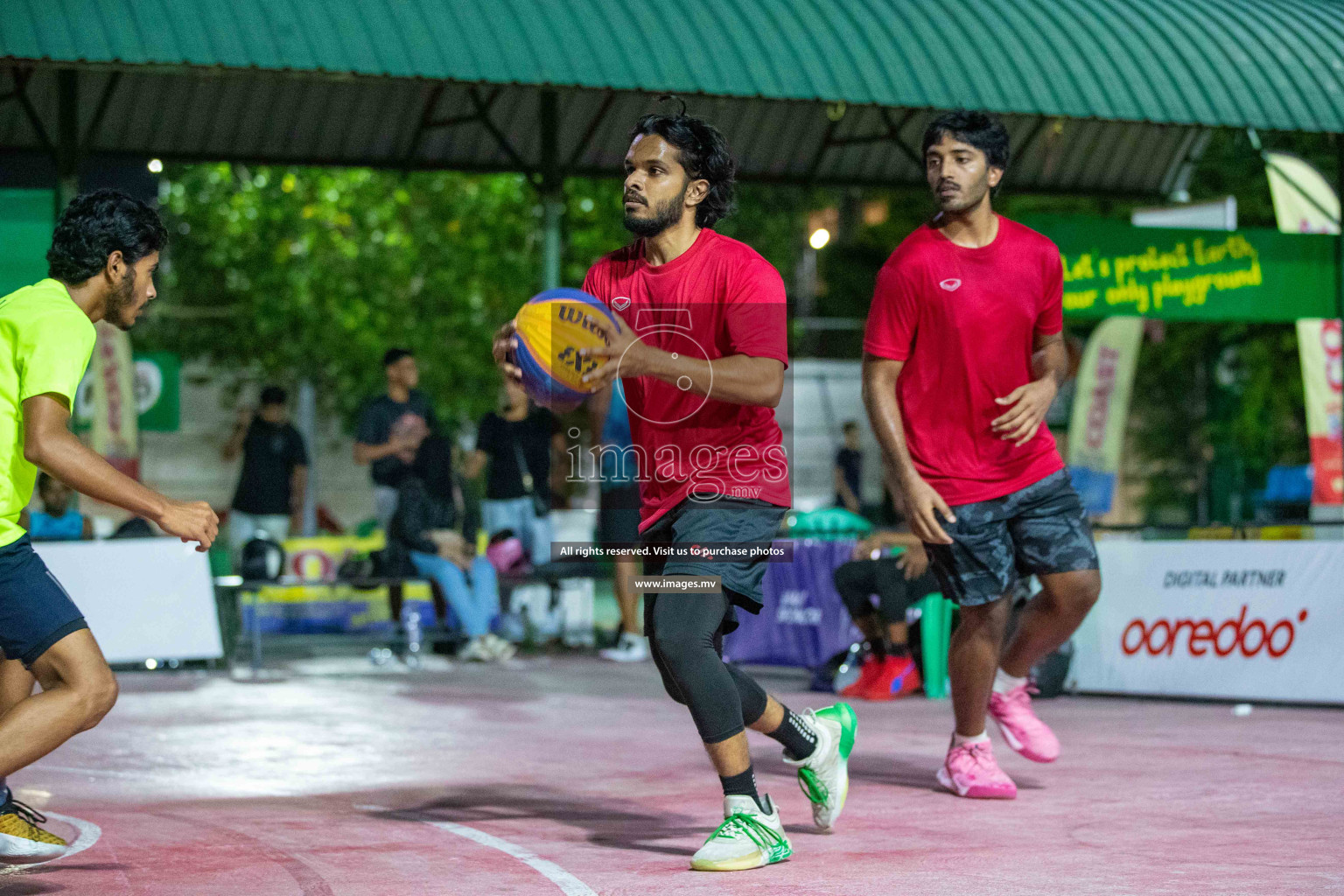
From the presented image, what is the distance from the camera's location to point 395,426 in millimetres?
13055

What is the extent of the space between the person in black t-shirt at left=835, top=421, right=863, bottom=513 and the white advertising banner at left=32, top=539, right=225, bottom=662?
11.1 metres

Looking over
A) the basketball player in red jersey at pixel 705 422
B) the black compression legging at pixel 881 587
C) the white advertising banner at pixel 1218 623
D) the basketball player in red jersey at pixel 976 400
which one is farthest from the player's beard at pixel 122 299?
A: the white advertising banner at pixel 1218 623

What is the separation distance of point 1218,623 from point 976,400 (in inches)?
180

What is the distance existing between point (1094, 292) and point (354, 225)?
1612 centimetres

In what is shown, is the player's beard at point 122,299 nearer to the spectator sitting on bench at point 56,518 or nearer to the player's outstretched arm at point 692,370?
the player's outstretched arm at point 692,370

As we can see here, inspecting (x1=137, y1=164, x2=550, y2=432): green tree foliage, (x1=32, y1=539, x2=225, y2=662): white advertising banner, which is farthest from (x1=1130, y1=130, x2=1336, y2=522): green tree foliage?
(x1=32, y1=539, x2=225, y2=662): white advertising banner

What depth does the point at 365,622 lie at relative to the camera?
15.9 m

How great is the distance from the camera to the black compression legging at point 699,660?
16.3ft

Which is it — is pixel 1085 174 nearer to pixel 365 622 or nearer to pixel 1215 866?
pixel 365 622

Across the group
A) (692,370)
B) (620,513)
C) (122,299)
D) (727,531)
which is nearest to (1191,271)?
(620,513)

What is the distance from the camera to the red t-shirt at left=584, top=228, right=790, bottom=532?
502 centimetres

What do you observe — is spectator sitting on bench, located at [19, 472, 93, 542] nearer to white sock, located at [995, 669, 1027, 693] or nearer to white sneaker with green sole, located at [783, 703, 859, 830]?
white sock, located at [995, 669, 1027, 693]

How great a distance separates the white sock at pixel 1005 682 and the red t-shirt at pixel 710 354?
1.89 metres

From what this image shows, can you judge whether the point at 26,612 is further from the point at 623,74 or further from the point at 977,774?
the point at 623,74
